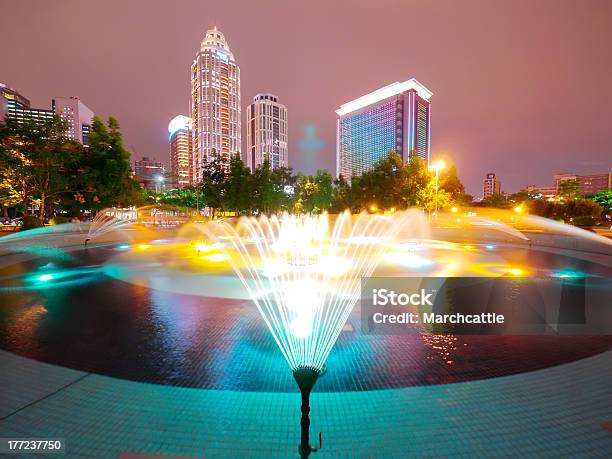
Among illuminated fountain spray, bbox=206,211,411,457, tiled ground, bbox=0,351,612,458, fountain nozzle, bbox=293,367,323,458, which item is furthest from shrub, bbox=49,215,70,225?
fountain nozzle, bbox=293,367,323,458

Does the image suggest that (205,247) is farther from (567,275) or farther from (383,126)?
(383,126)

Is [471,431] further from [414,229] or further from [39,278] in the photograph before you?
[414,229]

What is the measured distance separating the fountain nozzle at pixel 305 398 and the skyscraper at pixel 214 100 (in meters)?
187

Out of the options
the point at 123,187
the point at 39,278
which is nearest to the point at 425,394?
the point at 39,278

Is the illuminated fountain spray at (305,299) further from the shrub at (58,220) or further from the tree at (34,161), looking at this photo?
the shrub at (58,220)

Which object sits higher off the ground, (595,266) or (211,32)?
(211,32)

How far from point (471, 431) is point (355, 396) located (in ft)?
5.33

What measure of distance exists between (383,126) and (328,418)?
16318 centimetres

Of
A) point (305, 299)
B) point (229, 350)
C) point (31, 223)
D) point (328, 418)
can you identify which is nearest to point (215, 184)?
point (31, 223)

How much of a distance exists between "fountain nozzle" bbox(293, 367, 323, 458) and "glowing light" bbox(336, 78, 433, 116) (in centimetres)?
16915

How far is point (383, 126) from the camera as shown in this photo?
155 m

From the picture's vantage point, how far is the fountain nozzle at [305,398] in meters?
3.70

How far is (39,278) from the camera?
1362 centimetres

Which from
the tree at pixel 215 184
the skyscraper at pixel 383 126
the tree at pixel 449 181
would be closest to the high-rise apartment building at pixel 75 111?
the skyscraper at pixel 383 126
